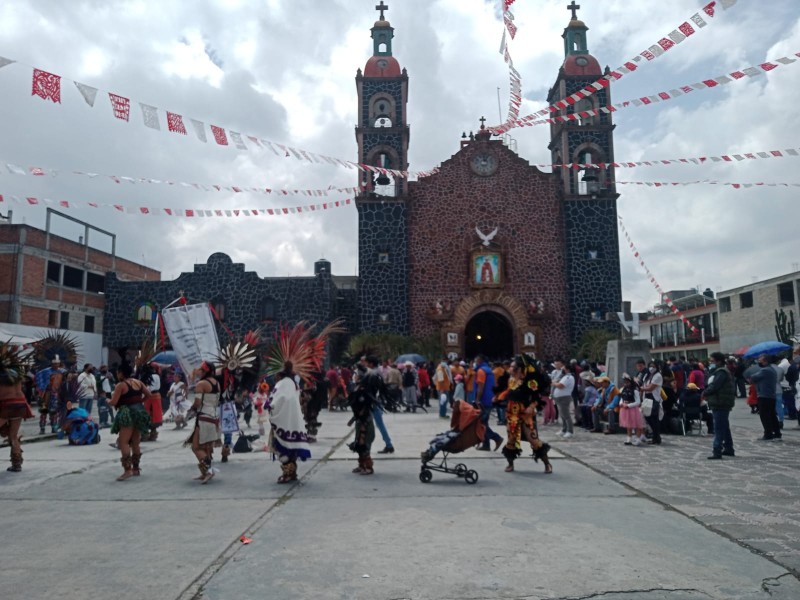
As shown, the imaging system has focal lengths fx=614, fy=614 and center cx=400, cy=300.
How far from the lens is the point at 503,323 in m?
32.8

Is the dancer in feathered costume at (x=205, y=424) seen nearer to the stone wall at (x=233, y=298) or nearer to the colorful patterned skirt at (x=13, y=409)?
the colorful patterned skirt at (x=13, y=409)

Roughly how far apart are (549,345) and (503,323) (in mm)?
4843

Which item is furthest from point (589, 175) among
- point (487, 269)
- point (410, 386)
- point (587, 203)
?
point (410, 386)

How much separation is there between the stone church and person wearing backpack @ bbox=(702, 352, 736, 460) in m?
18.3

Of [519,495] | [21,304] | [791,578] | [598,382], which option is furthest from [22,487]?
[21,304]

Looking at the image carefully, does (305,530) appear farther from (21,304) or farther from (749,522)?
(21,304)

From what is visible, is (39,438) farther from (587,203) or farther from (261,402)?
(587,203)

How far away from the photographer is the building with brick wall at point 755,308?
3400cm

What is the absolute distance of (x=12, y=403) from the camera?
8.56 m

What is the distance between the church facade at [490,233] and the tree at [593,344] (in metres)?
0.61

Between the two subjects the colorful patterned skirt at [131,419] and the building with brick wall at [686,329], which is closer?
the colorful patterned skirt at [131,419]

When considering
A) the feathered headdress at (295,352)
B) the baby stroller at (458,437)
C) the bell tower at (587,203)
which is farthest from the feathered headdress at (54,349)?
the bell tower at (587,203)

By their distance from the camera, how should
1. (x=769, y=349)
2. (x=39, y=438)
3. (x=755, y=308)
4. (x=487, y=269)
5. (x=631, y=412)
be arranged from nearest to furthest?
(x=631, y=412) < (x=39, y=438) < (x=769, y=349) < (x=487, y=269) < (x=755, y=308)

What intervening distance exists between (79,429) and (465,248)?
66.7 ft
